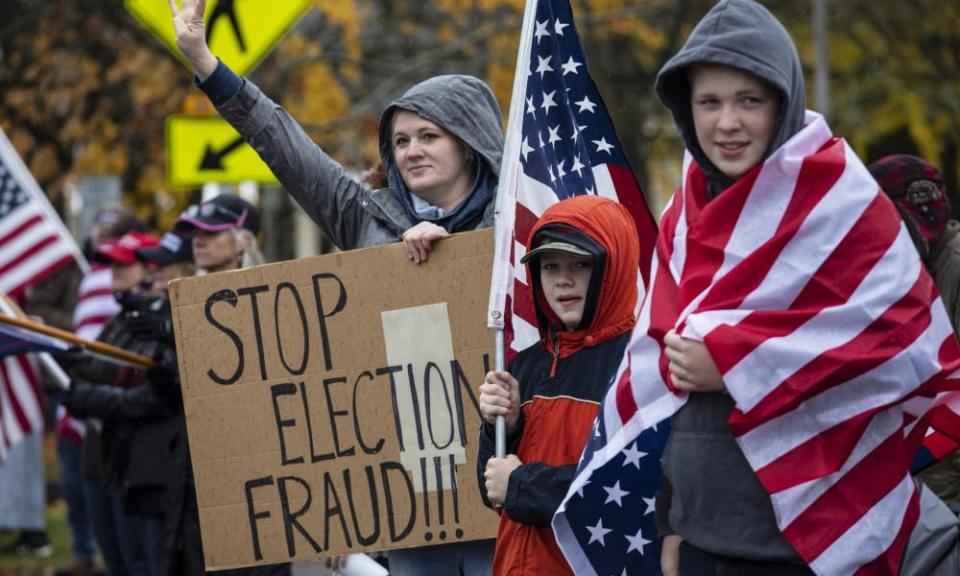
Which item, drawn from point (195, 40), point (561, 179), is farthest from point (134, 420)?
point (561, 179)

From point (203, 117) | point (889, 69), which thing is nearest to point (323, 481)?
point (203, 117)

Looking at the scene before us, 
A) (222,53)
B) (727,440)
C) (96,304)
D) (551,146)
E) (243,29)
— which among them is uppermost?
(243,29)

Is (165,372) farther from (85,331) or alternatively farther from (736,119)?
(736,119)

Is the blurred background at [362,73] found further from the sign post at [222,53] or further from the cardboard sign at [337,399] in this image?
the cardboard sign at [337,399]

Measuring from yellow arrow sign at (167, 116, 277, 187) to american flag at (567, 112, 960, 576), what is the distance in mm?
5985

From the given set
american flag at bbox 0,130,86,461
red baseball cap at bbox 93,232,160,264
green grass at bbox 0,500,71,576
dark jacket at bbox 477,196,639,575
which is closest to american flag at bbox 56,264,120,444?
american flag at bbox 0,130,86,461

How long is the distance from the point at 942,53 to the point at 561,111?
63.6 ft

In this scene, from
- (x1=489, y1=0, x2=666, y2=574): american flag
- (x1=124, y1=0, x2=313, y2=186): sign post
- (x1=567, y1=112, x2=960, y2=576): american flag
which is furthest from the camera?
(x1=124, y1=0, x2=313, y2=186): sign post

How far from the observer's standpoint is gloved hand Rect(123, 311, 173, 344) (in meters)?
7.14

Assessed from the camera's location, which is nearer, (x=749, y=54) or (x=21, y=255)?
(x=749, y=54)

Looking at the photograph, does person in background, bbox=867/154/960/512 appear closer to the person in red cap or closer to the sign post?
the sign post

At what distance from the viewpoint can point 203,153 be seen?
9414 mm

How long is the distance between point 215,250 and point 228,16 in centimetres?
180

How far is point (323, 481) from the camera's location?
17.1 feet
